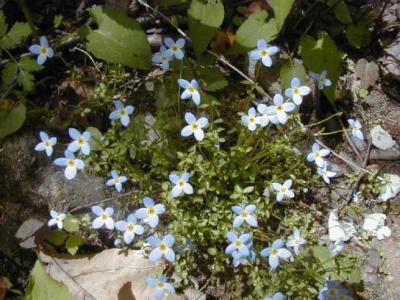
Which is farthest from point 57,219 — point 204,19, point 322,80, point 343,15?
point 343,15

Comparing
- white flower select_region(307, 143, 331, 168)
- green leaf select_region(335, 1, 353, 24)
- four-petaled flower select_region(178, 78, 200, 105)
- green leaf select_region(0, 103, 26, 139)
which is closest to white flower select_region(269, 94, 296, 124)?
white flower select_region(307, 143, 331, 168)

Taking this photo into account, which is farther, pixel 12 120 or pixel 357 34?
pixel 357 34

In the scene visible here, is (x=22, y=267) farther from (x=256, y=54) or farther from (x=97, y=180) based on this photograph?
(x=256, y=54)

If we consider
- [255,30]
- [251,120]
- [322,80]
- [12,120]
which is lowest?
[12,120]

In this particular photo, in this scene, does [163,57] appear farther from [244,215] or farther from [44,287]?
[44,287]

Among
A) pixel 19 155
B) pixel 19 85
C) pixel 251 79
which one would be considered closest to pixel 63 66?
pixel 19 85
